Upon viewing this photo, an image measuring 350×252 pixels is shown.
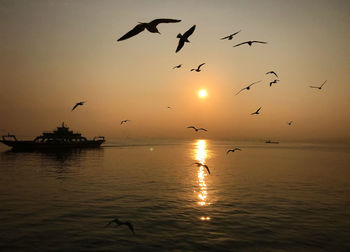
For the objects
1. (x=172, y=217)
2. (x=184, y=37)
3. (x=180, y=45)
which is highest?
(x=184, y=37)

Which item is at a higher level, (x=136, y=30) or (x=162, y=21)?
(x=162, y=21)

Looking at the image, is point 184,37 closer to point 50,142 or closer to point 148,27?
point 148,27

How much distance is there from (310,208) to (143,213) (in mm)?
12696

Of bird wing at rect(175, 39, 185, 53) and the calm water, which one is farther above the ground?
bird wing at rect(175, 39, 185, 53)

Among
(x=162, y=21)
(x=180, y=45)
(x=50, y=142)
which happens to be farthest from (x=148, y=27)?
(x=50, y=142)

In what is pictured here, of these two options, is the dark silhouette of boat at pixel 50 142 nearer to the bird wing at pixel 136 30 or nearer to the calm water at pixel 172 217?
the calm water at pixel 172 217

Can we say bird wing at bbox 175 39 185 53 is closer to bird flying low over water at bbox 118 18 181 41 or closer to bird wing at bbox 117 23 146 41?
bird flying low over water at bbox 118 18 181 41

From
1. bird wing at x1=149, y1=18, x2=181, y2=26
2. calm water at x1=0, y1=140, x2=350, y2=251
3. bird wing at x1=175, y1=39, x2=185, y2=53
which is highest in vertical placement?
bird wing at x1=149, y1=18, x2=181, y2=26

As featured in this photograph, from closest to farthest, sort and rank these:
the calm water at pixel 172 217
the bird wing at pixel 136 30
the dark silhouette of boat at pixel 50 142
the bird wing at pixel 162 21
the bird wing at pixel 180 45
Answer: the bird wing at pixel 162 21
the bird wing at pixel 136 30
the bird wing at pixel 180 45
the calm water at pixel 172 217
the dark silhouette of boat at pixel 50 142

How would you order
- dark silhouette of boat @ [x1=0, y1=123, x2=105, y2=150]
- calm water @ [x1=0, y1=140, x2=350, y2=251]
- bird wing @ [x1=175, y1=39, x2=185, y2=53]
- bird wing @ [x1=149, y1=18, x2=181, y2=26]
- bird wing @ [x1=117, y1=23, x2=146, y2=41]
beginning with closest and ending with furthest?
bird wing @ [x1=149, y1=18, x2=181, y2=26] → bird wing @ [x1=117, y1=23, x2=146, y2=41] → bird wing @ [x1=175, y1=39, x2=185, y2=53] → calm water @ [x1=0, y1=140, x2=350, y2=251] → dark silhouette of boat @ [x1=0, y1=123, x2=105, y2=150]

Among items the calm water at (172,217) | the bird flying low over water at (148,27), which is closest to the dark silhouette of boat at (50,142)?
the calm water at (172,217)

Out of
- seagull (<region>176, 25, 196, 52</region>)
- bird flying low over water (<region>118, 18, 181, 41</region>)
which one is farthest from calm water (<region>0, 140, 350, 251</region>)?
bird flying low over water (<region>118, 18, 181, 41</region>)

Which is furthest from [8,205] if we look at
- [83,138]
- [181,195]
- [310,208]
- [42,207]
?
[83,138]

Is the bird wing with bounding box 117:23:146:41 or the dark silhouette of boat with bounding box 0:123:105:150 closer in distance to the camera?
the bird wing with bounding box 117:23:146:41
